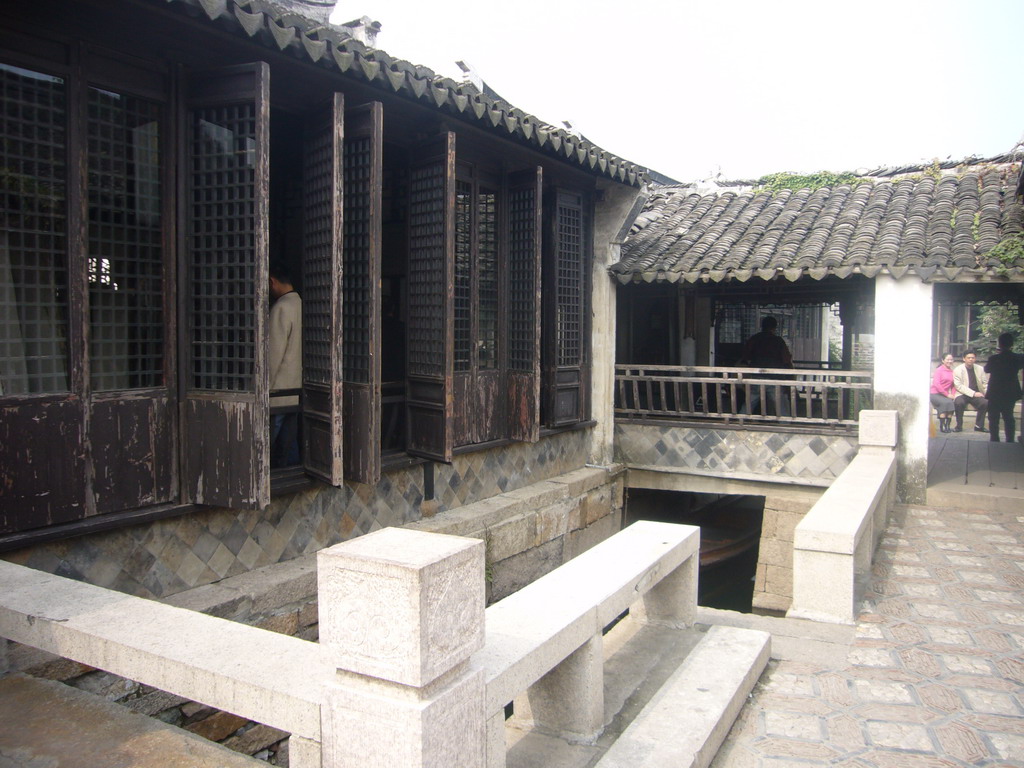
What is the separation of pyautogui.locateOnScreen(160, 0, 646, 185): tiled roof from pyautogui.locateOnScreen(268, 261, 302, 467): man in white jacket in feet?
5.40

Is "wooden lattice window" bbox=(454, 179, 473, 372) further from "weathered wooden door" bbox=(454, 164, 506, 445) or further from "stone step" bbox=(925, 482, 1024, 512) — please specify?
"stone step" bbox=(925, 482, 1024, 512)

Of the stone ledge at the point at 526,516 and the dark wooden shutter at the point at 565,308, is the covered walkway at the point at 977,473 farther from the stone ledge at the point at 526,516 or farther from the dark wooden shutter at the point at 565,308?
the dark wooden shutter at the point at 565,308

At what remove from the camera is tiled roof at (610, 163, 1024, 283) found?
9078 mm

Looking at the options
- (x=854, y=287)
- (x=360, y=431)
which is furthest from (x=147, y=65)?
(x=854, y=287)

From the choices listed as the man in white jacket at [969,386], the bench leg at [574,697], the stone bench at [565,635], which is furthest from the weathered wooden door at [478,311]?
the man in white jacket at [969,386]

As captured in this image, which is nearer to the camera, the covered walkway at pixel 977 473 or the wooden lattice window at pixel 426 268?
the wooden lattice window at pixel 426 268

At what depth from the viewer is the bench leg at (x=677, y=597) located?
462 cm

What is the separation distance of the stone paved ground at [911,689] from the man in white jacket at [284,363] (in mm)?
3725

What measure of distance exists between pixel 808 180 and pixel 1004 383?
179 inches

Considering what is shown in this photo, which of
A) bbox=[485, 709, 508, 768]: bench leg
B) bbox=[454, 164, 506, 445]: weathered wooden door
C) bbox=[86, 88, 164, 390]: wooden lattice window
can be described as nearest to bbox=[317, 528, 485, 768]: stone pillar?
bbox=[485, 709, 508, 768]: bench leg

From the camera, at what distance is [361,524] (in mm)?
6434

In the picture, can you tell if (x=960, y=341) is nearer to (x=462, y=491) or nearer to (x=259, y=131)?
(x=462, y=491)

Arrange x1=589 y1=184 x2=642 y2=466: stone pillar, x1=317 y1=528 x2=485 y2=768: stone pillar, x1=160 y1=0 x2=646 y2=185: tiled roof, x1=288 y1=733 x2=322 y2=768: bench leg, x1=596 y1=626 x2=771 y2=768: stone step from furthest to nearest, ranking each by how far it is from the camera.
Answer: x1=589 y1=184 x2=642 y2=466: stone pillar, x1=160 y1=0 x2=646 y2=185: tiled roof, x1=596 y1=626 x2=771 y2=768: stone step, x1=288 y1=733 x2=322 y2=768: bench leg, x1=317 y1=528 x2=485 y2=768: stone pillar

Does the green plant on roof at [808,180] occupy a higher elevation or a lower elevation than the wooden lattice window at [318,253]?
higher
